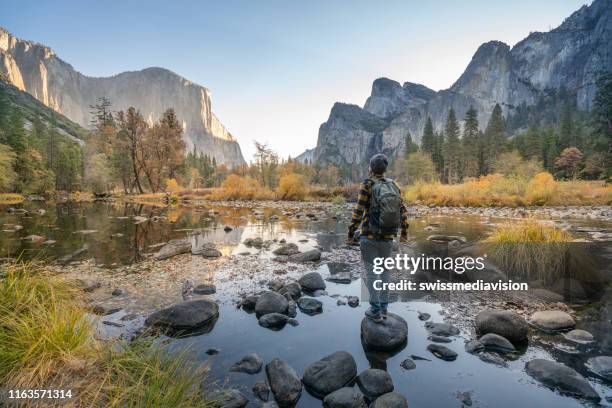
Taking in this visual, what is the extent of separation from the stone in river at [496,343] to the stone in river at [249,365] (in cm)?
313

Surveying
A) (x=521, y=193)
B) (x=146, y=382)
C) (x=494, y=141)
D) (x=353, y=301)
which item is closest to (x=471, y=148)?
(x=494, y=141)

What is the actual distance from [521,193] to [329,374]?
30.5 metres

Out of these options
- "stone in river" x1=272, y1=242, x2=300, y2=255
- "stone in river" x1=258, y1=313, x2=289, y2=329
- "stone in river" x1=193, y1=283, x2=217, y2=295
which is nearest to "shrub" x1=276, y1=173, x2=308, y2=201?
"stone in river" x1=272, y1=242, x2=300, y2=255

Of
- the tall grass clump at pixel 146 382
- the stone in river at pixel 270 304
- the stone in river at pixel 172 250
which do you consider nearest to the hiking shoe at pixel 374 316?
the stone in river at pixel 270 304

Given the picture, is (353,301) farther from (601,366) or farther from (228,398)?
(601,366)

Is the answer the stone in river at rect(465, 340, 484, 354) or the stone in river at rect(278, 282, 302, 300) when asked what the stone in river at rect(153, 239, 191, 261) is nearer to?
the stone in river at rect(278, 282, 302, 300)

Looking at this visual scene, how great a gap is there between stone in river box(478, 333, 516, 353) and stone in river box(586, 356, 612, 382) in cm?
78

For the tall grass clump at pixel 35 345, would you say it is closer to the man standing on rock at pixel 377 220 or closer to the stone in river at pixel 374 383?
the stone in river at pixel 374 383

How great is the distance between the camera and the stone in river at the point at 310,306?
18.0 feet

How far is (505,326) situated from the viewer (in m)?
4.34

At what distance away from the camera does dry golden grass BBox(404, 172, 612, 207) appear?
25.7 metres

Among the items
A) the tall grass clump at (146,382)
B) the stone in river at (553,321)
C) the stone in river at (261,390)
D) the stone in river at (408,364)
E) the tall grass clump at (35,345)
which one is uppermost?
the tall grass clump at (35,345)

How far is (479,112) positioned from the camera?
186m

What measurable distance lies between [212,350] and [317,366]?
1514 millimetres
